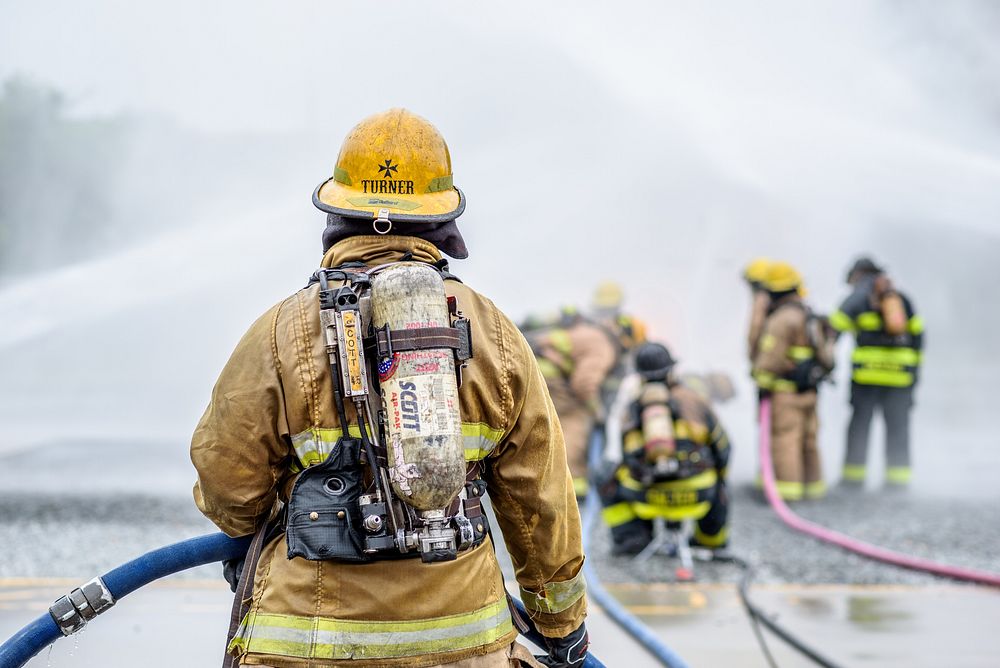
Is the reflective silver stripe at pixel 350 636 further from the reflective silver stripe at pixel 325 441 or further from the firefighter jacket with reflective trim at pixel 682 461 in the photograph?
the firefighter jacket with reflective trim at pixel 682 461

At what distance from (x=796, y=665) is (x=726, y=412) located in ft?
26.0

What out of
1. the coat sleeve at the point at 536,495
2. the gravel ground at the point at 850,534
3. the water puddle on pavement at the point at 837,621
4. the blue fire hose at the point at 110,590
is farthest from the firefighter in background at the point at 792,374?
the coat sleeve at the point at 536,495

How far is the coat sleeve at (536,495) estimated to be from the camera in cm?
208

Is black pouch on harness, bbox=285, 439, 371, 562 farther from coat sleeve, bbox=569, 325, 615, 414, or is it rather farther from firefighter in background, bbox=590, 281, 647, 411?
firefighter in background, bbox=590, 281, 647, 411

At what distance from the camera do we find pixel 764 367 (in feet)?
27.0

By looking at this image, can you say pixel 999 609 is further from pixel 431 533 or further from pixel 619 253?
pixel 619 253

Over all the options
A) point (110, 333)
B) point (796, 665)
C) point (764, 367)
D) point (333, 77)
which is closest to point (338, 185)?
point (796, 665)

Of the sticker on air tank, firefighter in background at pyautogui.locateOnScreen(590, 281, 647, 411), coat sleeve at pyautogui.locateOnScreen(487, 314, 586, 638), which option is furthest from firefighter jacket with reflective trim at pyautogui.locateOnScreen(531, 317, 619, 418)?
the sticker on air tank

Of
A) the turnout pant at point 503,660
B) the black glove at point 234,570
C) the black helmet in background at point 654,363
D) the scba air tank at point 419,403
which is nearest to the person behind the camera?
the scba air tank at point 419,403

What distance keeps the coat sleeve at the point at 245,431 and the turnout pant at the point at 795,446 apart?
6.61 m

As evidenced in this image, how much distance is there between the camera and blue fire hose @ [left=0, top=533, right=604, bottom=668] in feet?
7.64

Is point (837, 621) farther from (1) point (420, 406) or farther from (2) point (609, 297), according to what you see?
(2) point (609, 297)

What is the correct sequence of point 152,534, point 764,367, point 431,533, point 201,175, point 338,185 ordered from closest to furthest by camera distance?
point 431,533 < point 338,185 < point 152,534 < point 764,367 < point 201,175

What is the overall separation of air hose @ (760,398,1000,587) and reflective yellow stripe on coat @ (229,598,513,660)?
174 inches
